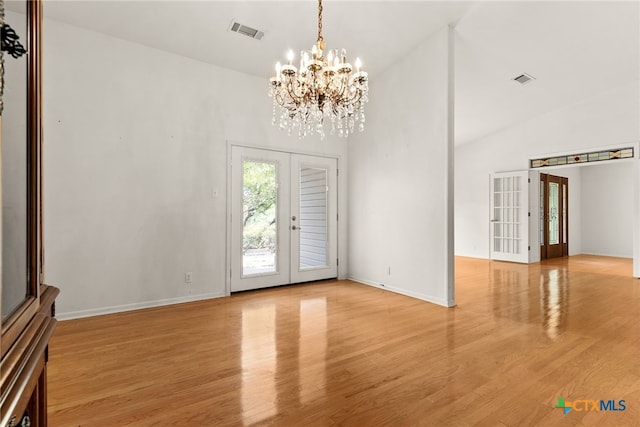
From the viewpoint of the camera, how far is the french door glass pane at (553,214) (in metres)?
8.50

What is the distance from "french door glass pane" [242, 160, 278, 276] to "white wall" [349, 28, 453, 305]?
5.01 feet

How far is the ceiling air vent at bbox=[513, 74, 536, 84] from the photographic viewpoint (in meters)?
5.39

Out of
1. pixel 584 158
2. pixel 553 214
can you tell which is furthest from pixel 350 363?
pixel 553 214

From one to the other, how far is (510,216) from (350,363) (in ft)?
22.9

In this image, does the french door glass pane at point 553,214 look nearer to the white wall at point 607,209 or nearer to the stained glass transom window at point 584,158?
the white wall at point 607,209

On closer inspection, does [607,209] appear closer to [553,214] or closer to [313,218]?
[553,214]

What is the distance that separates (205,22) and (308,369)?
393 centimetres

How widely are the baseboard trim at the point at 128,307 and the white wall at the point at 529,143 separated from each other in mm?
6805

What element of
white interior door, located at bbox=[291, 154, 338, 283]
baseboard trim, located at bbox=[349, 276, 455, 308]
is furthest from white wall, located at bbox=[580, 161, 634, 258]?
white interior door, located at bbox=[291, 154, 338, 283]

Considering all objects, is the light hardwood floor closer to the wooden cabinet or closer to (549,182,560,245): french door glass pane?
the wooden cabinet

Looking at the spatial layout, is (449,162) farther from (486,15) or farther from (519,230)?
(519,230)

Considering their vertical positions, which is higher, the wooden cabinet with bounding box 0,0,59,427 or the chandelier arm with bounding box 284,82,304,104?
the chandelier arm with bounding box 284,82,304,104

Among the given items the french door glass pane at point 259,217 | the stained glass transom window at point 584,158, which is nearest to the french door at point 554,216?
the stained glass transom window at point 584,158

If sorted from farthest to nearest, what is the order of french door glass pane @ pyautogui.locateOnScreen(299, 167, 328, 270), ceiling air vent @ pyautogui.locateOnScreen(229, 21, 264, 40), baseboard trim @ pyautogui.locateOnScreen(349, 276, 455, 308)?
1. french door glass pane @ pyautogui.locateOnScreen(299, 167, 328, 270)
2. baseboard trim @ pyautogui.locateOnScreen(349, 276, 455, 308)
3. ceiling air vent @ pyautogui.locateOnScreen(229, 21, 264, 40)
